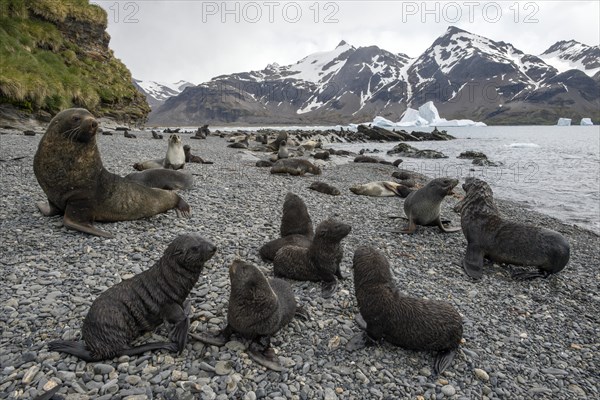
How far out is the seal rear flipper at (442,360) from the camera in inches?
139

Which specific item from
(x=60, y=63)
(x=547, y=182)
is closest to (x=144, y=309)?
(x=547, y=182)

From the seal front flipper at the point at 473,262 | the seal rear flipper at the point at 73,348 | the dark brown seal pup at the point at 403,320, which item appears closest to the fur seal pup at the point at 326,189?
the seal front flipper at the point at 473,262

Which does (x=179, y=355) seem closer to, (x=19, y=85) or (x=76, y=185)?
(x=76, y=185)

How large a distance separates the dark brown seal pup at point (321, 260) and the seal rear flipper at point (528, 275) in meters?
3.00

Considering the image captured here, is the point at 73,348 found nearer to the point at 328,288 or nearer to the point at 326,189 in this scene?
the point at 328,288

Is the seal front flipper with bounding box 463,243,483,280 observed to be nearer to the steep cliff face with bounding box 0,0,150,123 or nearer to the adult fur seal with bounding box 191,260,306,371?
the adult fur seal with bounding box 191,260,306,371

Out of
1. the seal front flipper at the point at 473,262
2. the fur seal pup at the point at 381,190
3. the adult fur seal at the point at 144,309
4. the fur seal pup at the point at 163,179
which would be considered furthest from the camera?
the fur seal pup at the point at 381,190

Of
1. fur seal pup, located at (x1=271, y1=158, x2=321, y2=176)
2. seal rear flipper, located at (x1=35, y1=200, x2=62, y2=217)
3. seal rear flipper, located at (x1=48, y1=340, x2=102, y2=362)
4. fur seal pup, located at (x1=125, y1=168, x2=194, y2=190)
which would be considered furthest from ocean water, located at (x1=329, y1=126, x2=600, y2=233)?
seal rear flipper, located at (x1=35, y1=200, x2=62, y2=217)

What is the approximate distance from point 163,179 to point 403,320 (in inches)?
271

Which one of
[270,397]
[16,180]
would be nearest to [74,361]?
[270,397]

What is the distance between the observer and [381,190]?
11.9m

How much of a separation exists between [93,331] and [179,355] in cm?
73

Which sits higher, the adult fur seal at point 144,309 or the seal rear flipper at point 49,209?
the seal rear flipper at point 49,209

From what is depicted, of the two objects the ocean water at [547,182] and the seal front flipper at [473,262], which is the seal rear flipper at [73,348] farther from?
the ocean water at [547,182]
